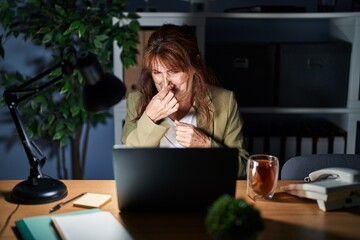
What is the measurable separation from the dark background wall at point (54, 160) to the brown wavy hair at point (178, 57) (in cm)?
81

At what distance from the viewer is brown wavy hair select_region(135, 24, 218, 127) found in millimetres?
1776

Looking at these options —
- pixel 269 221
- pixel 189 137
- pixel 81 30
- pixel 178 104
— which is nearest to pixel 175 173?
pixel 269 221

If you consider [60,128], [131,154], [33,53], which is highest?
[33,53]

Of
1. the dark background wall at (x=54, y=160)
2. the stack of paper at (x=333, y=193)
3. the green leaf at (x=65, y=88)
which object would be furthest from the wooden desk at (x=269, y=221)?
the dark background wall at (x=54, y=160)

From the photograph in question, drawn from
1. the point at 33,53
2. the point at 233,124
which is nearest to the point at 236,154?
the point at 233,124

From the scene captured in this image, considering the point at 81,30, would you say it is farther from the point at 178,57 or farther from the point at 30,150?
the point at 30,150

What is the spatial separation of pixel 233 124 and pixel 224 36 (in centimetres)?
94

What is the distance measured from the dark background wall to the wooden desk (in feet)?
4.89

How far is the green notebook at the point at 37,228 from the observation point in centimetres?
108

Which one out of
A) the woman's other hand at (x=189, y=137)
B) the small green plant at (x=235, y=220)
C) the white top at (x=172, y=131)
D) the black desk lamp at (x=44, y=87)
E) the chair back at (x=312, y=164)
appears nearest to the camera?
the small green plant at (x=235, y=220)

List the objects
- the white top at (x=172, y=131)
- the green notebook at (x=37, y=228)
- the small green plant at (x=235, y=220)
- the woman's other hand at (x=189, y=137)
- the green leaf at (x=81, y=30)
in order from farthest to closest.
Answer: the green leaf at (x=81, y=30), the white top at (x=172, y=131), the woman's other hand at (x=189, y=137), the green notebook at (x=37, y=228), the small green plant at (x=235, y=220)

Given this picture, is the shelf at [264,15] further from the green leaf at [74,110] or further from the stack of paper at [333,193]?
the stack of paper at [333,193]

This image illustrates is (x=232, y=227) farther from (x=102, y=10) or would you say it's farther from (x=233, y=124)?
(x=102, y=10)

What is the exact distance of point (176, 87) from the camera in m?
1.85
